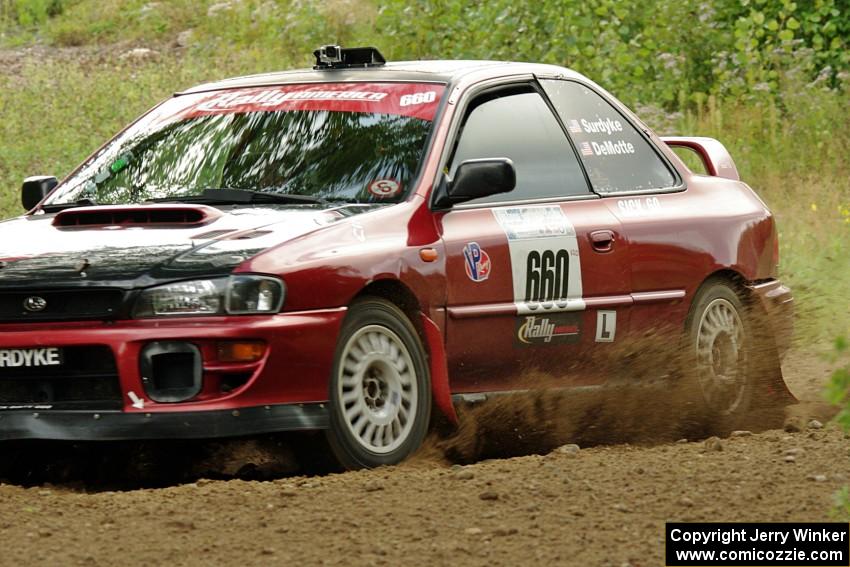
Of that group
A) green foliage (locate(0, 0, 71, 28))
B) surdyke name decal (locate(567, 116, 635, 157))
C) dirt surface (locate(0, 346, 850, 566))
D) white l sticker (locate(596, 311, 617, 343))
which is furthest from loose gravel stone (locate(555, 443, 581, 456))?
green foliage (locate(0, 0, 71, 28))

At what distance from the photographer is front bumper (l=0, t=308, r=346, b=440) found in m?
6.16

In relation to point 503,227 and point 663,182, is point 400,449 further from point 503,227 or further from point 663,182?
point 663,182

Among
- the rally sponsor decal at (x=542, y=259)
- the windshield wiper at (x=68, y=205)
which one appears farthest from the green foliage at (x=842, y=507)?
the windshield wiper at (x=68, y=205)

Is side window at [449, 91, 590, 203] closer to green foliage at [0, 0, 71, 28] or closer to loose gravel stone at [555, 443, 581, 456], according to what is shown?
loose gravel stone at [555, 443, 581, 456]

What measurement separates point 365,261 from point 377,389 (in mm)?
490

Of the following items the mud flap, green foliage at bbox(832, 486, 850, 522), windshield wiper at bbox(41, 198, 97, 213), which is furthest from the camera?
windshield wiper at bbox(41, 198, 97, 213)

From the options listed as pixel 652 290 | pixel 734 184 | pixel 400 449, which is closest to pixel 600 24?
pixel 734 184

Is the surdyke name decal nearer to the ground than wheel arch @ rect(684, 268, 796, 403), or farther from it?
farther from it

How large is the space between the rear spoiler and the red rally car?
0.02m

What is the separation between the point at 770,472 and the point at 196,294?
6.97 feet

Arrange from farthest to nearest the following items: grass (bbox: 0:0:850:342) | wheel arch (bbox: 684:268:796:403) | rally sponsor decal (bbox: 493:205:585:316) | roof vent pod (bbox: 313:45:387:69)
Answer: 1. grass (bbox: 0:0:850:342)
2. wheel arch (bbox: 684:268:796:403)
3. roof vent pod (bbox: 313:45:387:69)
4. rally sponsor decal (bbox: 493:205:585:316)

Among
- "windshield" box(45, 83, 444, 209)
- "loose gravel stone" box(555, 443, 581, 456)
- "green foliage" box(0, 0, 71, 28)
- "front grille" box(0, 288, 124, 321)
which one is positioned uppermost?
"green foliage" box(0, 0, 71, 28)

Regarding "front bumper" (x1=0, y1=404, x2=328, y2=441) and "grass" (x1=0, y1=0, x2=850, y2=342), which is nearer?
"front bumper" (x1=0, y1=404, x2=328, y2=441)

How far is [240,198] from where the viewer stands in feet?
23.7
